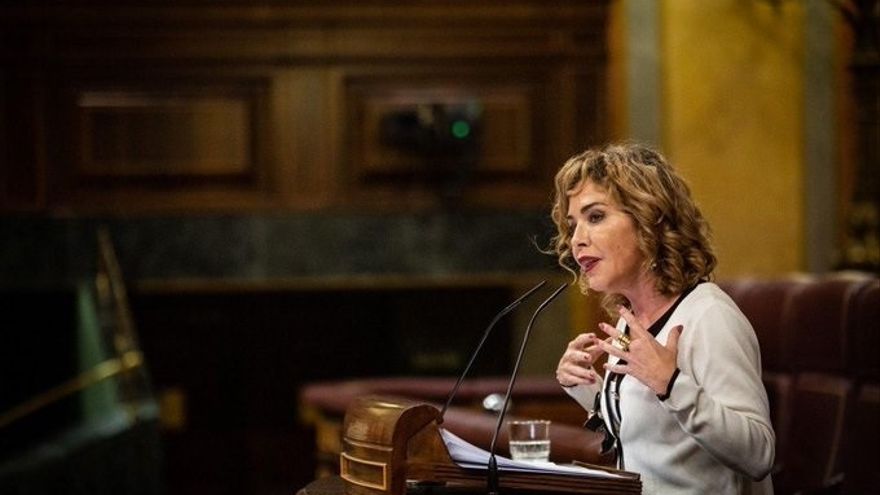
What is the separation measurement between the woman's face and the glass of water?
1.43ft

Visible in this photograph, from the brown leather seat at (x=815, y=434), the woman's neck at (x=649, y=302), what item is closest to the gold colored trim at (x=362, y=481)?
the woman's neck at (x=649, y=302)

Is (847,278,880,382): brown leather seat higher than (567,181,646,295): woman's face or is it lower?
lower

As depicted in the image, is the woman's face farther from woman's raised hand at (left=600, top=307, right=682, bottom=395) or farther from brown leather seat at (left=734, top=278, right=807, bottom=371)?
brown leather seat at (left=734, top=278, right=807, bottom=371)

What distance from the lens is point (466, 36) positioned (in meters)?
5.98

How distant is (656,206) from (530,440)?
0.58 m

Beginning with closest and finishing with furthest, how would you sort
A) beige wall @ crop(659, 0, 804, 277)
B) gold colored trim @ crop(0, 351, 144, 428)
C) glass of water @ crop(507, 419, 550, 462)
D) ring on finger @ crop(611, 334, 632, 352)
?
ring on finger @ crop(611, 334, 632, 352) → glass of water @ crop(507, 419, 550, 462) → gold colored trim @ crop(0, 351, 144, 428) → beige wall @ crop(659, 0, 804, 277)

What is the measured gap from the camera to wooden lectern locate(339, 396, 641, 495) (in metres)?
2.06

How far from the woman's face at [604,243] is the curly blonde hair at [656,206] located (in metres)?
0.01

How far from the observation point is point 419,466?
6.82ft

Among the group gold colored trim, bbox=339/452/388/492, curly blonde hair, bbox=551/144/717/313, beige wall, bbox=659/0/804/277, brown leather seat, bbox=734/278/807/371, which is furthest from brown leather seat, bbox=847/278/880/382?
beige wall, bbox=659/0/804/277

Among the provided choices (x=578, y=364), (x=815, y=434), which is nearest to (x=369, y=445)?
(x=578, y=364)

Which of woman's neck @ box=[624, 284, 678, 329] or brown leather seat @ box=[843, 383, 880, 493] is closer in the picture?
woman's neck @ box=[624, 284, 678, 329]

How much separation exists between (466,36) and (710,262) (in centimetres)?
380

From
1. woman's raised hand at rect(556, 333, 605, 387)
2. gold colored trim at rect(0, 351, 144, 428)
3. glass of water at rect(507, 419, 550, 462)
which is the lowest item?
gold colored trim at rect(0, 351, 144, 428)
